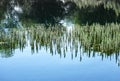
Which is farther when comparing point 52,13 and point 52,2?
point 52,2

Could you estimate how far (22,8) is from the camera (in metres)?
64.4

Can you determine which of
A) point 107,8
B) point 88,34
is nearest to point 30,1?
point 107,8

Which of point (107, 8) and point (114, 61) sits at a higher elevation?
point (107, 8)

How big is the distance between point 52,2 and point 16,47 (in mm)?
43027

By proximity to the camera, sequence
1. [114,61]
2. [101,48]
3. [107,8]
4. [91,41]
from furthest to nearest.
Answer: [107,8], [91,41], [101,48], [114,61]

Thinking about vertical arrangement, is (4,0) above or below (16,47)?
above

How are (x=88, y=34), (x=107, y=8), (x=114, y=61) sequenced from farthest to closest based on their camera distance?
(x=107, y=8)
(x=88, y=34)
(x=114, y=61)

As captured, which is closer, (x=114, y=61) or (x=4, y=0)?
(x=114, y=61)

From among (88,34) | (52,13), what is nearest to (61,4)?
(52,13)

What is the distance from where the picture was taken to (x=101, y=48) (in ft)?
89.2

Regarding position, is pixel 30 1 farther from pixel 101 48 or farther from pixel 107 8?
pixel 101 48

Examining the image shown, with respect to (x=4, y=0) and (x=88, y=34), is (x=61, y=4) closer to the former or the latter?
(x=4, y=0)

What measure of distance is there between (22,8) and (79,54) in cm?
3925

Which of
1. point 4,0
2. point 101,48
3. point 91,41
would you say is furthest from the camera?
point 4,0
